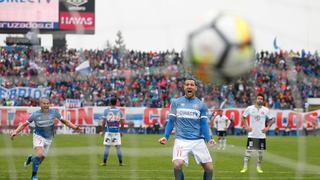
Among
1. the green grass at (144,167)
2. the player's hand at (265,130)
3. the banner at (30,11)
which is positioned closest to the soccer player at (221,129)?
the green grass at (144,167)

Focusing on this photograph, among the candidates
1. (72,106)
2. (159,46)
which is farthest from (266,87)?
(159,46)

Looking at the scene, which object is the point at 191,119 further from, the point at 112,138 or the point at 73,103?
the point at 73,103

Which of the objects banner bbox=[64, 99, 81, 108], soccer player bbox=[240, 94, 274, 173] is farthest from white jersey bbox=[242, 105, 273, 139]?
banner bbox=[64, 99, 81, 108]

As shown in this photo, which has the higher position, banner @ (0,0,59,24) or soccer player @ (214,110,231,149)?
banner @ (0,0,59,24)

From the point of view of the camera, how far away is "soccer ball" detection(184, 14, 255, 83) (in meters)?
7.65

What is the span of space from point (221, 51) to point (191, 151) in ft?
9.57

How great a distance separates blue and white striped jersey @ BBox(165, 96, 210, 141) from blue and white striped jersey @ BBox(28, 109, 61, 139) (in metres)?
3.85

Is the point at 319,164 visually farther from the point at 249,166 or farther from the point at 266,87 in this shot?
the point at 266,87

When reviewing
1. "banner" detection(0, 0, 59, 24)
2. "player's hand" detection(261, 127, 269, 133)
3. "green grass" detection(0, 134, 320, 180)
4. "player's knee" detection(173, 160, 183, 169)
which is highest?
"banner" detection(0, 0, 59, 24)

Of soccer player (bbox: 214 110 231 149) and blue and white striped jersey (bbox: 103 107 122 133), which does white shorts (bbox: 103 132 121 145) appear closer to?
blue and white striped jersey (bbox: 103 107 122 133)

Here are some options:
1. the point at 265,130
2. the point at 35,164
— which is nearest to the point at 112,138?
the point at 265,130

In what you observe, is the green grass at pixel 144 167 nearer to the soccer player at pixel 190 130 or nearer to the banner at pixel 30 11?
the soccer player at pixel 190 130

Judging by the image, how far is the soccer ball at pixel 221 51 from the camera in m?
7.65

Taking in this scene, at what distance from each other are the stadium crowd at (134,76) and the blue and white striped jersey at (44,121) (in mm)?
4673
